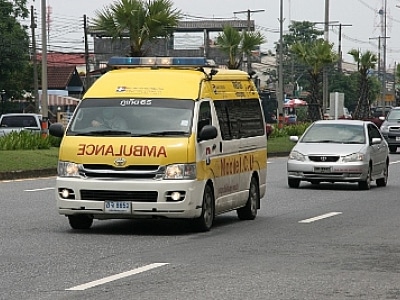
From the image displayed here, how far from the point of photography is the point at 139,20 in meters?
38.8

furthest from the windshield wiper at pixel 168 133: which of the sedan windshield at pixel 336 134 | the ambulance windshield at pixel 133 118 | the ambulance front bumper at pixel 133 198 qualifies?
the sedan windshield at pixel 336 134

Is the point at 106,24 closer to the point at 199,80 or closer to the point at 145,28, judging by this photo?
the point at 145,28

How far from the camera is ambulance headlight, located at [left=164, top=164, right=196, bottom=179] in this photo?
15312 millimetres

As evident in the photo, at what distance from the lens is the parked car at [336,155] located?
26.2m

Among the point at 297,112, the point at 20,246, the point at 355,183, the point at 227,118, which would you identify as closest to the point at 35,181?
the point at 355,183

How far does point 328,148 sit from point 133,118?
11.2 m

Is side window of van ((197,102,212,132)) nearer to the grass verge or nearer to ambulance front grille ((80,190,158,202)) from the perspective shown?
ambulance front grille ((80,190,158,202))

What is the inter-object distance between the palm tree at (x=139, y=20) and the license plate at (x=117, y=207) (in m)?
23.2

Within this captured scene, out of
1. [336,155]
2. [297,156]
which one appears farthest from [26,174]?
[336,155]

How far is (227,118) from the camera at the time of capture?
17359 millimetres

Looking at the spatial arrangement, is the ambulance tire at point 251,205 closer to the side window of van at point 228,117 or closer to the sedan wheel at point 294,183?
the side window of van at point 228,117

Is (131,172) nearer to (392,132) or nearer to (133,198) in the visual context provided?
(133,198)

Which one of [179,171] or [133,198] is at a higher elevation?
[179,171]

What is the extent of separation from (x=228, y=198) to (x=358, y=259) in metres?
4.18
